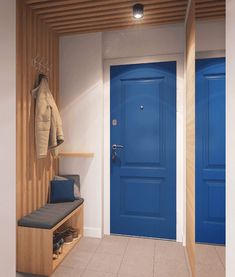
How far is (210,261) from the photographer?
98.0 inches

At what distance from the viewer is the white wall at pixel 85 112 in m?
3.04

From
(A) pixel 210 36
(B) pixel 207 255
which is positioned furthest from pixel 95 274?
(A) pixel 210 36

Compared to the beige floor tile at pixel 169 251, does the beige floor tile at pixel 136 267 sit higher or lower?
lower

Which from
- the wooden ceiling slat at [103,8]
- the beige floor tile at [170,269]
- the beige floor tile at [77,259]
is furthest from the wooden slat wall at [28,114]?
the beige floor tile at [170,269]

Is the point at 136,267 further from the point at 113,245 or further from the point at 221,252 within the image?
the point at 221,252

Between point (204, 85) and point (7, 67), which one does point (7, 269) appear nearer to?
point (7, 67)

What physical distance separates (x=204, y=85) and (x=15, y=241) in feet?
8.81

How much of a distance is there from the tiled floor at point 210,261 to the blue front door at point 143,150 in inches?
15.1

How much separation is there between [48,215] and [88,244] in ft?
2.55

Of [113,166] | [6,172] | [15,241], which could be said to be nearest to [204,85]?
[113,166]

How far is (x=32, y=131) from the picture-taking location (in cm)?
255

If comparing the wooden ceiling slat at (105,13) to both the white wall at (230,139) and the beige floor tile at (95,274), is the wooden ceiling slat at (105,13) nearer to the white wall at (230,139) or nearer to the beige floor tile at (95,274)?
the white wall at (230,139)

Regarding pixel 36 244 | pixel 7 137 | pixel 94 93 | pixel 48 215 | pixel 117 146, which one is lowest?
pixel 36 244

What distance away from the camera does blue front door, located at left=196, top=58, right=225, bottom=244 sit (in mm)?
2783
